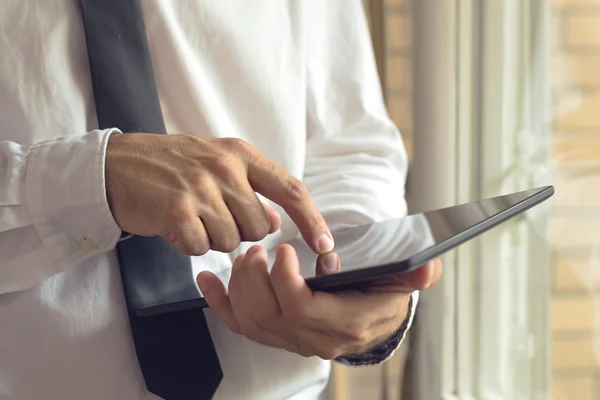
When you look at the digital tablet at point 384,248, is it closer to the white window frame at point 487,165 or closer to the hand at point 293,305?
the hand at point 293,305

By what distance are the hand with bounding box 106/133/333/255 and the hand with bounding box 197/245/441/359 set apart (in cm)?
3

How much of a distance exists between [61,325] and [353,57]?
516 mm

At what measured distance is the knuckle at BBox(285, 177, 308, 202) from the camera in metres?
0.51

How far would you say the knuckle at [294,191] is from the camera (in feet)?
1.67

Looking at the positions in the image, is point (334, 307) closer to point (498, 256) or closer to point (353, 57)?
point (353, 57)

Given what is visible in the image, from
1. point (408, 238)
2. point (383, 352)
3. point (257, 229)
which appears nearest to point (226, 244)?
point (257, 229)

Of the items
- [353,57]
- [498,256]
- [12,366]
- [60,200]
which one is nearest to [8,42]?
Result: [60,200]

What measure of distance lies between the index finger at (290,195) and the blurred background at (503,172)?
1.49 feet

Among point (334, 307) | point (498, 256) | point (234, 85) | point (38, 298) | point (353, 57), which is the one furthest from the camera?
point (498, 256)

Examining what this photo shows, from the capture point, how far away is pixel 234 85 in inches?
30.0

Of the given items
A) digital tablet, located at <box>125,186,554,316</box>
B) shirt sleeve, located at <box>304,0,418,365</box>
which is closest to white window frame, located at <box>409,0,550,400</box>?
shirt sleeve, located at <box>304,0,418,365</box>

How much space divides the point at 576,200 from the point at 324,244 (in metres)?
0.48

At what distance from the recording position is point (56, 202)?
52cm

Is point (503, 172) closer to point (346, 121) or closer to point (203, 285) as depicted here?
point (346, 121)
